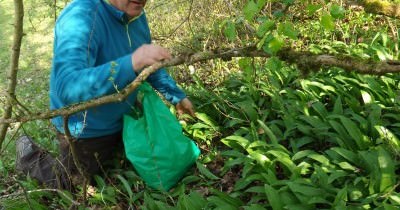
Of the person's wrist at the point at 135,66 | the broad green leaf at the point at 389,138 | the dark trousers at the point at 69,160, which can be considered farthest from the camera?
the dark trousers at the point at 69,160

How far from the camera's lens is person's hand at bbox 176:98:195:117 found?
386 cm

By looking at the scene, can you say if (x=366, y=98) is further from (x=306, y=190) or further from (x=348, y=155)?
(x=306, y=190)

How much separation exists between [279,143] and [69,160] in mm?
1796

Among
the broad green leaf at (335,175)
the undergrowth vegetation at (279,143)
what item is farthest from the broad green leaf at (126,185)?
the broad green leaf at (335,175)

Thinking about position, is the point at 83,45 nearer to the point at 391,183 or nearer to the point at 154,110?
the point at 154,110

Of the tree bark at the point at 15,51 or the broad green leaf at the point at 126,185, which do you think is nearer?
the tree bark at the point at 15,51

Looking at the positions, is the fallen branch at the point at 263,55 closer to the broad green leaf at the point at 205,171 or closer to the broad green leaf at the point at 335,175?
the broad green leaf at the point at 335,175

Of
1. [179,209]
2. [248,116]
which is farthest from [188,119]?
[179,209]

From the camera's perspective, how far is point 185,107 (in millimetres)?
3902

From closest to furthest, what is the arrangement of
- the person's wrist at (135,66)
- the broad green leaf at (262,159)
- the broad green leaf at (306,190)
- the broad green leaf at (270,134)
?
the person's wrist at (135,66)
the broad green leaf at (306,190)
the broad green leaf at (262,159)
the broad green leaf at (270,134)

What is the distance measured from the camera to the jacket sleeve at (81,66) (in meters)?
2.23

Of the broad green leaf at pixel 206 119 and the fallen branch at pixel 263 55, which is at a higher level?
the fallen branch at pixel 263 55

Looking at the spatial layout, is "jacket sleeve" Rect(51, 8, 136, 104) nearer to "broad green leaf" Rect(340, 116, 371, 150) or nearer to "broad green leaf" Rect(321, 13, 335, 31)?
"broad green leaf" Rect(321, 13, 335, 31)

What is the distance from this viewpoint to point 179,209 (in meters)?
2.94
